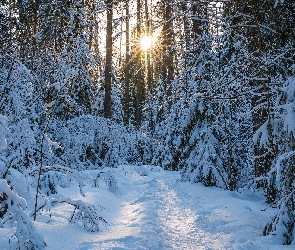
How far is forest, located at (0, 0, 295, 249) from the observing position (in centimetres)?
429

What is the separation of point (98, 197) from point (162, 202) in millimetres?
1405

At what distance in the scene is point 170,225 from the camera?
16.9ft

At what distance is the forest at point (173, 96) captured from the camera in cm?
429

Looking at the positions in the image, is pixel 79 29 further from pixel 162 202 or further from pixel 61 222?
pixel 61 222

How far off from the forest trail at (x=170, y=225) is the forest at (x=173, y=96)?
327 millimetres

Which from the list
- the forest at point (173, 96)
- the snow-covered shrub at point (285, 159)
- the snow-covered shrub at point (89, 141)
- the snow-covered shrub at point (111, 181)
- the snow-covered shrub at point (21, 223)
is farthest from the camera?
the snow-covered shrub at point (89, 141)

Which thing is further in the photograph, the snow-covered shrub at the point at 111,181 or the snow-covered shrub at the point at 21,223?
the snow-covered shrub at the point at 111,181

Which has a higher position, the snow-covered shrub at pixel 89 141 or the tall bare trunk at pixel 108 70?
the tall bare trunk at pixel 108 70

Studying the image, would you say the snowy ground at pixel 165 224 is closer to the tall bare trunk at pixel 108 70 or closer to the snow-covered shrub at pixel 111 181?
the snow-covered shrub at pixel 111 181

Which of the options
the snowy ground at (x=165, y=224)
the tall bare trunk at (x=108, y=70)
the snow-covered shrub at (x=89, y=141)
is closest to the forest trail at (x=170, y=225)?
the snowy ground at (x=165, y=224)

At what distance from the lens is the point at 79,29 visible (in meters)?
10.7

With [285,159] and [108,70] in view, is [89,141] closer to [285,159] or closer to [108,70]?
[108,70]

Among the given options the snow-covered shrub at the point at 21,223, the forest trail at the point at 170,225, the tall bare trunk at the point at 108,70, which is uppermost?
the tall bare trunk at the point at 108,70

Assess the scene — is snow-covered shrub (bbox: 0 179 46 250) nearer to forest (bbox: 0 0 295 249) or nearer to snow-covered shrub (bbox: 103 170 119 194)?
forest (bbox: 0 0 295 249)
